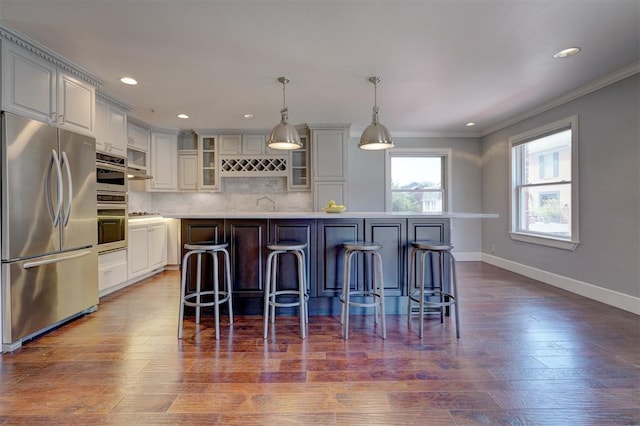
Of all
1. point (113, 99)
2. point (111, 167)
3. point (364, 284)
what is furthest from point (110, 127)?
point (364, 284)

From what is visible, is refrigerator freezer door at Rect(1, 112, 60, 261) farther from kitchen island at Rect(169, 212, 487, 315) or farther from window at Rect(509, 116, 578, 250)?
window at Rect(509, 116, 578, 250)

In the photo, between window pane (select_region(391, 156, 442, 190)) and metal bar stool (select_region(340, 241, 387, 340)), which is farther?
window pane (select_region(391, 156, 442, 190))

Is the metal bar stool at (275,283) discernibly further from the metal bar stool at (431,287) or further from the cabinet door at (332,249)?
the metal bar stool at (431,287)

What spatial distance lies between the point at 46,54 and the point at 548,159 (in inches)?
227

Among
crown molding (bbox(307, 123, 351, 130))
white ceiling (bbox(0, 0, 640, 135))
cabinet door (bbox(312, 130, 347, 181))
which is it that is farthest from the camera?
cabinet door (bbox(312, 130, 347, 181))

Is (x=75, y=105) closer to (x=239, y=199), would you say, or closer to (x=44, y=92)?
(x=44, y=92)

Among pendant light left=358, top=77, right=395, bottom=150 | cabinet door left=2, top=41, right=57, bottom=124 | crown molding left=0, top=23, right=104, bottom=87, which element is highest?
crown molding left=0, top=23, right=104, bottom=87

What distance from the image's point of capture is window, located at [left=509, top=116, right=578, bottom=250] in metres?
3.76

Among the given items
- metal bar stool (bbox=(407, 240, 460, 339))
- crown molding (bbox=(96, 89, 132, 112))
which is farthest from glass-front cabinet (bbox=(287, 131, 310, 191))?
metal bar stool (bbox=(407, 240, 460, 339))

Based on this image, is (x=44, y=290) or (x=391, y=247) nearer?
(x=44, y=290)

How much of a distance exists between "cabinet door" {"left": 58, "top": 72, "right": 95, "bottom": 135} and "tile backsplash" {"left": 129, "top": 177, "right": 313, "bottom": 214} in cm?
255

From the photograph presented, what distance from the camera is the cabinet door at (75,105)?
2738mm

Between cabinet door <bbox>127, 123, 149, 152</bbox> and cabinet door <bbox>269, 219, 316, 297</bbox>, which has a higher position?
cabinet door <bbox>127, 123, 149, 152</bbox>

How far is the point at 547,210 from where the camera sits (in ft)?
13.9
